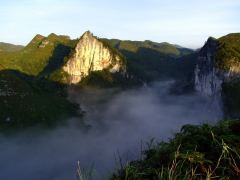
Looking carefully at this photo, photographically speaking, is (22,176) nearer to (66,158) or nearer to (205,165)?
(66,158)

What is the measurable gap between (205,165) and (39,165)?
174 metres

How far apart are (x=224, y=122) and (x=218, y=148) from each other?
63.7 inches

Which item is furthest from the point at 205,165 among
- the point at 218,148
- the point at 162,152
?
the point at 162,152

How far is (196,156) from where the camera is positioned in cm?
893

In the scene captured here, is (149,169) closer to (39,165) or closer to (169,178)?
(169,178)

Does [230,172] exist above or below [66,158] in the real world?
above

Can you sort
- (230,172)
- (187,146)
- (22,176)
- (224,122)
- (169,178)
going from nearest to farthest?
(169,178)
(230,172)
(187,146)
(224,122)
(22,176)

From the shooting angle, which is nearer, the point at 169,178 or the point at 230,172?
the point at 169,178

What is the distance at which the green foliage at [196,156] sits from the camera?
850 cm

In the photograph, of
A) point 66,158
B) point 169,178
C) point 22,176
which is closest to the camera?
point 169,178

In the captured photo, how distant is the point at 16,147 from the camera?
19750 cm

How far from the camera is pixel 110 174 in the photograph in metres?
8.88

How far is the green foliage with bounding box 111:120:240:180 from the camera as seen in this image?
8500 millimetres

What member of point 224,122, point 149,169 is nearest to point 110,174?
point 149,169
